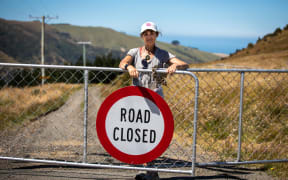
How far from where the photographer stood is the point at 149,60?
3371 mm

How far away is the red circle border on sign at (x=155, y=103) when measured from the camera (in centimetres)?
309

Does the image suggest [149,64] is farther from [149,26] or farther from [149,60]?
[149,26]

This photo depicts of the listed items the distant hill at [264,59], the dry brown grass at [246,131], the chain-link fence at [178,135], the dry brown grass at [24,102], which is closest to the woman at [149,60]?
the chain-link fence at [178,135]

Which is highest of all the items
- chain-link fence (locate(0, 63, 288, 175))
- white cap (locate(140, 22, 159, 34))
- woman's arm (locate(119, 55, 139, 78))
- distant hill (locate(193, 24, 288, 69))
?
distant hill (locate(193, 24, 288, 69))

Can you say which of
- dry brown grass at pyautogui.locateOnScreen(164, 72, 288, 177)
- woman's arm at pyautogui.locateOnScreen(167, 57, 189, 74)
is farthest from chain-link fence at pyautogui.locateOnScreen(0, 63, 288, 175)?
woman's arm at pyautogui.locateOnScreen(167, 57, 189, 74)

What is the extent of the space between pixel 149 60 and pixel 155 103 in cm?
64

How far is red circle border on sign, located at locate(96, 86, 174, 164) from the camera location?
3.09 m

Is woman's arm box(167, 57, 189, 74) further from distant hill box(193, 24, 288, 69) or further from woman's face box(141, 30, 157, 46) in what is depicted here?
distant hill box(193, 24, 288, 69)

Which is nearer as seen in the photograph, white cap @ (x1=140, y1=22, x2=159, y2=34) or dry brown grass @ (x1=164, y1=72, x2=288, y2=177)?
white cap @ (x1=140, y1=22, x2=159, y2=34)

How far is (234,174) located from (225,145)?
1.91 metres

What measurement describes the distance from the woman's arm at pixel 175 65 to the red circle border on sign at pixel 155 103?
1.24 feet

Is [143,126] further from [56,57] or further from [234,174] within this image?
[56,57]

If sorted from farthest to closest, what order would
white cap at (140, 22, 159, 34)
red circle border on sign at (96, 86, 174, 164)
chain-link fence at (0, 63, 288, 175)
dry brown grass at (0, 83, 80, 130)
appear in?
dry brown grass at (0, 83, 80, 130)
chain-link fence at (0, 63, 288, 175)
white cap at (140, 22, 159, 34)
red circle border on sign at (96, 86, 174, 164)

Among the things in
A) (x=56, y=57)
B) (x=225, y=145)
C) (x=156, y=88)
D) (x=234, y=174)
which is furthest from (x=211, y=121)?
(x=56, y=57)
